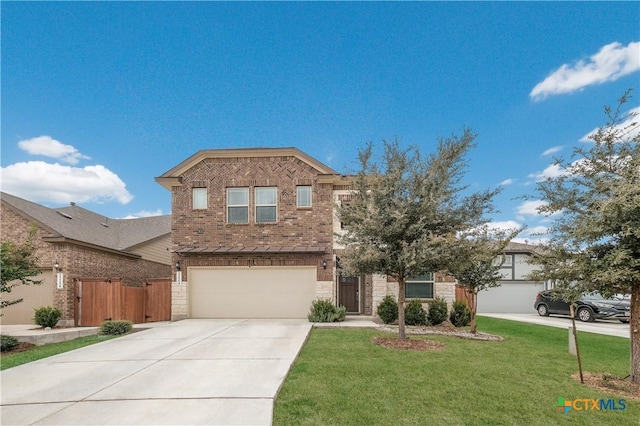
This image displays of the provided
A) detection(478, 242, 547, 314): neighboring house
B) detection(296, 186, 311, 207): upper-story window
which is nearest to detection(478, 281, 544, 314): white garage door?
detection(478, 242, 547, 314): neighboring house

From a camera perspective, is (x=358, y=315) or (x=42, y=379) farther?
(x=358, y=315)

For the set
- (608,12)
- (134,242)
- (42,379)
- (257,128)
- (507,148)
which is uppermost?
(608,12)

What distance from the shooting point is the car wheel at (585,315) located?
16562 mm

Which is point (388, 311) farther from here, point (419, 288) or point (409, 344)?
point (409, 344)

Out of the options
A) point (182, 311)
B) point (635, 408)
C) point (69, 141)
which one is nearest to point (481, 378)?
point (635, 408)

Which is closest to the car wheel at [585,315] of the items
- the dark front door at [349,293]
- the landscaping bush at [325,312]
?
the dark front door at [349,293]

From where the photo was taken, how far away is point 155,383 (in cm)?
562

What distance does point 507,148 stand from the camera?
15484 mm

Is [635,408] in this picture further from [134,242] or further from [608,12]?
[134,242]

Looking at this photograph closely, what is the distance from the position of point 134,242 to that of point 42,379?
13.4 meters

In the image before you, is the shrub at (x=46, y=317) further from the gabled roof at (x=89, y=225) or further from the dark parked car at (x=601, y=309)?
the dark parked car at (x=601, y=309)

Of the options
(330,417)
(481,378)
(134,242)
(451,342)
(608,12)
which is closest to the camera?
(330,417)

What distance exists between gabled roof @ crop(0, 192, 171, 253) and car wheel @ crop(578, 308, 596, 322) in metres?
22.6

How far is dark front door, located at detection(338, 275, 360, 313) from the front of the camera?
15419 millimetres
